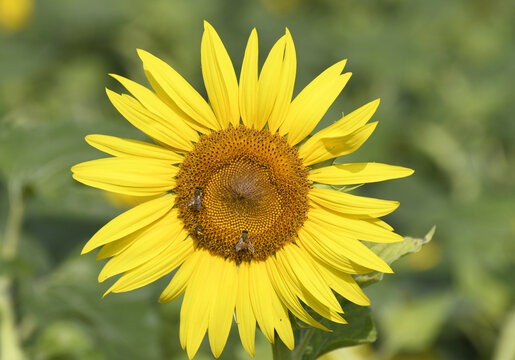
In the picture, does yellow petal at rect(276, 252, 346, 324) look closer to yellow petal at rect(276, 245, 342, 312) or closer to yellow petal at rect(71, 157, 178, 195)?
yellow petal at rect(276, 245, 342, 312)

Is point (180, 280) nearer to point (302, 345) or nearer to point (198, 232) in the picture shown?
point (198, 232)

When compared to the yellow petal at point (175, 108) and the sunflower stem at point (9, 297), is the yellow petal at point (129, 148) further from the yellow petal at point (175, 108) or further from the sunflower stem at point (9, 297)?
the sunflower stem at point (9, 297)

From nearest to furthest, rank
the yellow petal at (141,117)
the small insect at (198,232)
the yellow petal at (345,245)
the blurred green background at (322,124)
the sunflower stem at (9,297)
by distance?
the yellow petal at (345,245) → the yellow petal at (141,117) → the small insect at (198,232) → the sunflower stem at (9,297) → the blurred green background at (322,124)

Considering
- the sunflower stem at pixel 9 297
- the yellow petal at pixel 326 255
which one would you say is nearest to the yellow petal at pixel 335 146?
the yellow petal at pixel 326 255

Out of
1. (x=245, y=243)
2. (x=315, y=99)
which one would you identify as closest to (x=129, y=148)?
(x=245, y=243)

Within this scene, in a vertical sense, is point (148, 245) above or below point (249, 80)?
below

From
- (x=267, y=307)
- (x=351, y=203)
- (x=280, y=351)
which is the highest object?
(x=351, y=203)
